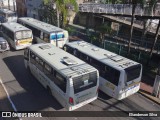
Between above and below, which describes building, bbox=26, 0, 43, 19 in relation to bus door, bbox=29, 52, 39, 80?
above

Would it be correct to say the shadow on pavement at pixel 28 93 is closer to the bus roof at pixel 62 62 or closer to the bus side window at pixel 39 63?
the bus side window at pixel 39 63

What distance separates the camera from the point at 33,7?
38.0 meters

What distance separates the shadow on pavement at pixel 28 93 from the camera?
11.6m

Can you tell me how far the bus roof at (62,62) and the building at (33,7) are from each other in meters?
23.1

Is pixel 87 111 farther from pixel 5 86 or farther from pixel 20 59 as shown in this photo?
pixel 20 59

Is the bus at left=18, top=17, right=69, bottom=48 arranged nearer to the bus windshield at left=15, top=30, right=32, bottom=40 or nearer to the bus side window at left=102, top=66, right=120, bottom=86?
the bus windshield at left=15, top=30, right=32, bottom=40

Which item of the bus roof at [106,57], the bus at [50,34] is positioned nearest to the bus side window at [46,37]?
the bus at [50,34]

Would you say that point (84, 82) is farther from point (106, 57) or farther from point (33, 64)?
point (33, 64)

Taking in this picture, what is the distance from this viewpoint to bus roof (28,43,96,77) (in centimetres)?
1047

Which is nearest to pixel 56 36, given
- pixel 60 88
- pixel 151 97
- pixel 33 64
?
pixel 33 64

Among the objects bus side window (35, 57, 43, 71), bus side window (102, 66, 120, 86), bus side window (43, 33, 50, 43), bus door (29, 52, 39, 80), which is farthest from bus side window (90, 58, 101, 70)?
bus side window (43, 33, 50, 43)

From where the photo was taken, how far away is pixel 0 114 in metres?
10.6

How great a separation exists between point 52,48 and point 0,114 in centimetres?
571

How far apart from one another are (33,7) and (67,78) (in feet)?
104
